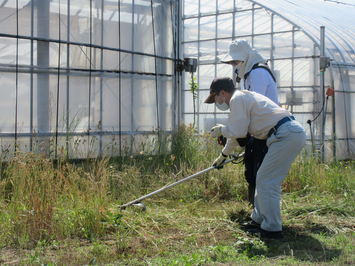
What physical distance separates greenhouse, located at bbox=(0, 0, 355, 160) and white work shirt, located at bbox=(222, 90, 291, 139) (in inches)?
111

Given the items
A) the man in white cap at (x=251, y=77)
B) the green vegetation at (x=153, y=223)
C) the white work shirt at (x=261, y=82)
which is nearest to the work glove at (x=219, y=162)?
the man in white cap at (x=251, y=77)

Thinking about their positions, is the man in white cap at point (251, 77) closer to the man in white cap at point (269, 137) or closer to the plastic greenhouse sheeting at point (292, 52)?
the man in white cap at point (269, 137)

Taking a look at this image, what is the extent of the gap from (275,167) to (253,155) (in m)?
0.60

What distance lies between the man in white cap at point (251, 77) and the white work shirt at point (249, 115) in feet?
1.58

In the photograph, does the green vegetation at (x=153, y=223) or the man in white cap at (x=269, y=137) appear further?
the man in white cap at (x=269, y=137)

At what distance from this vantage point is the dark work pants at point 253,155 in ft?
20.1

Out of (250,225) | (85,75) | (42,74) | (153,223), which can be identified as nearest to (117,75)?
(85,75)

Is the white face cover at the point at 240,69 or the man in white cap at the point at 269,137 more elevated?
the white face cover at the point at 240,69

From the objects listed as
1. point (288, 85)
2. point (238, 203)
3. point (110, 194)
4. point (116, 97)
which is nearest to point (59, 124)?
point (116, 97)

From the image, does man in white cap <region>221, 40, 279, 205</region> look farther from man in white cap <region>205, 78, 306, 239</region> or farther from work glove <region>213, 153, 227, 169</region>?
man in white cap <region>205, 78, 306, 239</region>

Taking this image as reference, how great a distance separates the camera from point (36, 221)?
5.39m

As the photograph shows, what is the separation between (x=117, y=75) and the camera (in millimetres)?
10047

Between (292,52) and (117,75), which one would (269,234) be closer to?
(117,75)

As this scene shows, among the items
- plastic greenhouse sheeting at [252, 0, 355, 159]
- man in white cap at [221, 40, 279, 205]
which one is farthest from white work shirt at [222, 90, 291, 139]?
plastic greenhouse sheeting at [252, 0, 355, 159]
